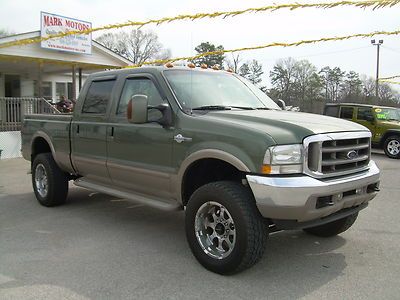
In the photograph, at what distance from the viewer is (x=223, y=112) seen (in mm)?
4516

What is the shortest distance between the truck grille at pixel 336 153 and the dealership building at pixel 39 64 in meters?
11.1

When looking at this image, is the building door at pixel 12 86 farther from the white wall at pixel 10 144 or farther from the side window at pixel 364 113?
the side window at pixel 364 113

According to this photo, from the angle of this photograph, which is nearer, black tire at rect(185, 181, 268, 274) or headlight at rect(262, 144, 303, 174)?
headlight at rect(262, 144, 303, 174)

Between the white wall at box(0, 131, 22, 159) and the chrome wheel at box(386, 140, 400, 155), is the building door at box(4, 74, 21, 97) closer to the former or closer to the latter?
the white wall at box(0, 131, 22, 159)

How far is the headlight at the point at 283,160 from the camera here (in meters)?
3.71

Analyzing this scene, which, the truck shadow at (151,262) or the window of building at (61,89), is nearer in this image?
the truck shadow at (151,262)

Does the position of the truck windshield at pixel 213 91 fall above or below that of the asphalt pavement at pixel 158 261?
above

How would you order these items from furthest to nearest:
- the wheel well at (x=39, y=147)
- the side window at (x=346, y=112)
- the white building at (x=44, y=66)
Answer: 1. the side window at (x=346, y=112)
2. the white building at (x=44, y=66)
3. the wheel well at (x=39, y=147)

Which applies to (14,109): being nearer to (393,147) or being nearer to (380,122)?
(380,122)

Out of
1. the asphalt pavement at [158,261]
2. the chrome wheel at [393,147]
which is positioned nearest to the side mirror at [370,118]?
the chrome wheel at [393,147]

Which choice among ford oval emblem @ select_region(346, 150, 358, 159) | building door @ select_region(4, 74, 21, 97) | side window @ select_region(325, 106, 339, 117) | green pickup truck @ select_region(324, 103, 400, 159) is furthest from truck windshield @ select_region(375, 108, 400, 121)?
building door @ select_region(4, 74, 21, 97)

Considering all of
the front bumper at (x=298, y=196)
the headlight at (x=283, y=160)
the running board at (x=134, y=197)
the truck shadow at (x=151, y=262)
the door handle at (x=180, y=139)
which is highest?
the door handle at (x=180, y=139)

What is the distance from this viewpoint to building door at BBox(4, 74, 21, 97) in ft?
67.4

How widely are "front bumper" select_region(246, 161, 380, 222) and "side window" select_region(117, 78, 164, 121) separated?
1560mm
